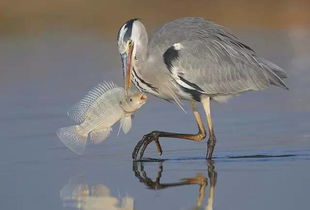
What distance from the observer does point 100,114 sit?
9742 mm

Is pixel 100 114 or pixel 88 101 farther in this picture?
pixel 88 101

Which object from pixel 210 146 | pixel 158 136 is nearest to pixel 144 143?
pixel 158 136

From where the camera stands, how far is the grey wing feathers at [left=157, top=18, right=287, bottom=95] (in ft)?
32.9

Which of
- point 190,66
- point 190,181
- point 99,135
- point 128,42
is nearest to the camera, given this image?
point 190,181

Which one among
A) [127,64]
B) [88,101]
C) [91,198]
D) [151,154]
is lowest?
[91,198]

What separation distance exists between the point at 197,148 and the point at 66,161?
144cm

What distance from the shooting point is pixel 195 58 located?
1003 centimetres

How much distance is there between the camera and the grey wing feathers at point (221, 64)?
10031 millimetres

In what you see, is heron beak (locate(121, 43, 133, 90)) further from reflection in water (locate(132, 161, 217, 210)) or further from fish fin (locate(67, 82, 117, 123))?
reflection in water (locate(132, 161, 217, 210))

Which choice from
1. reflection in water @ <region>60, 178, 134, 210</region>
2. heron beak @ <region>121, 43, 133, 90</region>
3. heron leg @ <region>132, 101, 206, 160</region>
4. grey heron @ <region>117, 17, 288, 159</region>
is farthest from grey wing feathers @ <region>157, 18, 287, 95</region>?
reflection in water @ <region>60, 178, 134, 210</region>

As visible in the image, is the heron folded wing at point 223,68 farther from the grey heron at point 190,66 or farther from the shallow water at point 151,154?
the shallow water at point 151,154

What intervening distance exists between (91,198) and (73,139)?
4.76ft

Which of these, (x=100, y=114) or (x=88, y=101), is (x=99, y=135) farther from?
(x=88, y=101)

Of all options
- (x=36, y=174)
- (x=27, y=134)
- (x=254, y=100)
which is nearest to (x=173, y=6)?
(x=254, y=100)
